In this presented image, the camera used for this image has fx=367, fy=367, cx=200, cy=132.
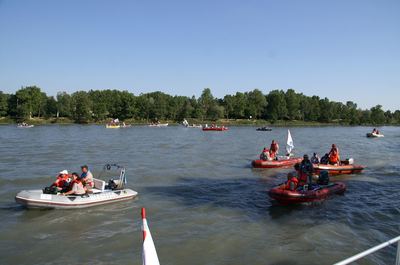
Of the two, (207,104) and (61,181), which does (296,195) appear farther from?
(207,104)

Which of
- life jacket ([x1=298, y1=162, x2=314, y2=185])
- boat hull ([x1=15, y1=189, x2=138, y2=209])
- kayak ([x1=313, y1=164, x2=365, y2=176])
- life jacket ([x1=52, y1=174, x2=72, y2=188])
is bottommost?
boat hull ([x1=15, y1=189, x2=138, y2=209])

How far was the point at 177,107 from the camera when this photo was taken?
12619cm

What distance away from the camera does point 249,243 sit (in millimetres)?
11227

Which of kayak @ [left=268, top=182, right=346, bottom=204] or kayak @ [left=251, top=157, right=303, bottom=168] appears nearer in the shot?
kayak @ [left=268, top=182, right=346, bottom=204]

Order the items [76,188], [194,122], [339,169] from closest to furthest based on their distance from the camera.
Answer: [76,188] < [339,169] < [194,122]

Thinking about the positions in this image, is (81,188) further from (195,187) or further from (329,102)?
(329,102)

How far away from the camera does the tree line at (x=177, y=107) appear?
11006 centimetres

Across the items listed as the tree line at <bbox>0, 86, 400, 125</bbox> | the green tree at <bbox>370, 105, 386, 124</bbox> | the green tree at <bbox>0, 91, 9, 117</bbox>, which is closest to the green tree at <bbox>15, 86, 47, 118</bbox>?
the tree line at <bbox>0, 86, 400, 125</bbox>

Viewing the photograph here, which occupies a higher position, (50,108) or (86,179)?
(50,108)

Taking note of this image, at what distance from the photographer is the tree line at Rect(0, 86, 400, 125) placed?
361 ft

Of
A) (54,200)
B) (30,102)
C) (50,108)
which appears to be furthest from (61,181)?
(50,108)

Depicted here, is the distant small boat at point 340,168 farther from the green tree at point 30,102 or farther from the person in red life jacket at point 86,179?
the green tree at point 30,102

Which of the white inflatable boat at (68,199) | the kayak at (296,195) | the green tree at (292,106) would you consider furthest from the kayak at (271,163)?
the green tree at (292,106)

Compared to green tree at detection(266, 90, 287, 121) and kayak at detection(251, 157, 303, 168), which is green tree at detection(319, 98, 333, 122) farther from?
kayak at detection(251, 157, 303, 168)
